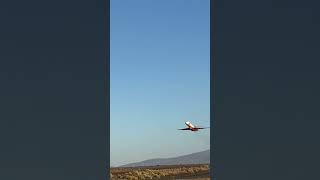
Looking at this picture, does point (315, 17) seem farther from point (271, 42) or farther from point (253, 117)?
point (253, 117)

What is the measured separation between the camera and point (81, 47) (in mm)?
3482

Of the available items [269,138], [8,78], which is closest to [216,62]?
[269,138]

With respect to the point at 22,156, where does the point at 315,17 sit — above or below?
above

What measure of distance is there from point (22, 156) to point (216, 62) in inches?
55.7

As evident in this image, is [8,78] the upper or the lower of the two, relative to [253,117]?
upper

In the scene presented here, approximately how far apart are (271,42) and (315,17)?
12.8 inches

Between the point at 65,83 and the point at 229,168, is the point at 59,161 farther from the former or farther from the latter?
the point at 229,168

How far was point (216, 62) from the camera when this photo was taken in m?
3.57

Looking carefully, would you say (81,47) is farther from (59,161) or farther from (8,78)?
(59,161)

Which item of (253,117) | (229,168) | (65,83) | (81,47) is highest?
(81,47)

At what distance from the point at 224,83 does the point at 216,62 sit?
15 centimetres

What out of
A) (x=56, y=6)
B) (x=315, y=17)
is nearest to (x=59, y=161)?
(x=56, y=6)

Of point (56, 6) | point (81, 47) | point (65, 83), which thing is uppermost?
point (56, 6)

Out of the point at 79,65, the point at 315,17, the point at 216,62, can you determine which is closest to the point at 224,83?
the point at 216,62
